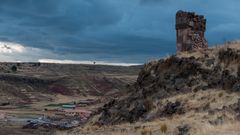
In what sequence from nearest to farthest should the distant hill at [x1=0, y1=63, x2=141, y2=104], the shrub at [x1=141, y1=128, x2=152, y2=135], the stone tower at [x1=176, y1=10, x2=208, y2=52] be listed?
the shrub at [x1=141, y1=128, x2=152, y2=135] < the stone tower at [x1=176, y1=10, x2=208, y2=52] < the distant hill at [x1=0, y1=63, x2=141, y2=104]

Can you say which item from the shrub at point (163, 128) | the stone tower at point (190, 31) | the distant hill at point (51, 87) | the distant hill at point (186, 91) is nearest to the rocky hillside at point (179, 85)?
the distant hill at point (186, 91)

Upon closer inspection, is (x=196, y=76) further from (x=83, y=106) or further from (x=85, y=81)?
(x=85, y=81)

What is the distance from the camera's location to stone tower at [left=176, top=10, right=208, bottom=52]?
34.5 m

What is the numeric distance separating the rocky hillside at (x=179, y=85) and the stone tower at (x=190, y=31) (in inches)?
90.6

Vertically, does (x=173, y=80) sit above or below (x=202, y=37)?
below

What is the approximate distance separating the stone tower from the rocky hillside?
2.30 metres

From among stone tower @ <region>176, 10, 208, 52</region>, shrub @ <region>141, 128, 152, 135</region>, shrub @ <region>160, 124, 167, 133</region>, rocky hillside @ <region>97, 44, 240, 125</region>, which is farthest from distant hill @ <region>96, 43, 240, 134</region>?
stone tower @ <region>176, 10, 208, 52</region>

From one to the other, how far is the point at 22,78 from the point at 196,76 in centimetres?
15559

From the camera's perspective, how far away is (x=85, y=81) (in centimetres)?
18488

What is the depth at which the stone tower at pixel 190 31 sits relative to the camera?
113 ft

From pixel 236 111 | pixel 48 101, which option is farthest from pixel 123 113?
pixel 48 101

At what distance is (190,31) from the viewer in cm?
3469

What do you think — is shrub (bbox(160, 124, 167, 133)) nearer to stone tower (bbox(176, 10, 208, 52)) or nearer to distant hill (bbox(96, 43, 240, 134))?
distant hill (bbox(96, 43, 240, 134))

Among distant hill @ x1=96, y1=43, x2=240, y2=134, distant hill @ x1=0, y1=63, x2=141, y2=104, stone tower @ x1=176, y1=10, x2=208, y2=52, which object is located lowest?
distant hill @ x1=0, y1=63, x2=141, y2=104
